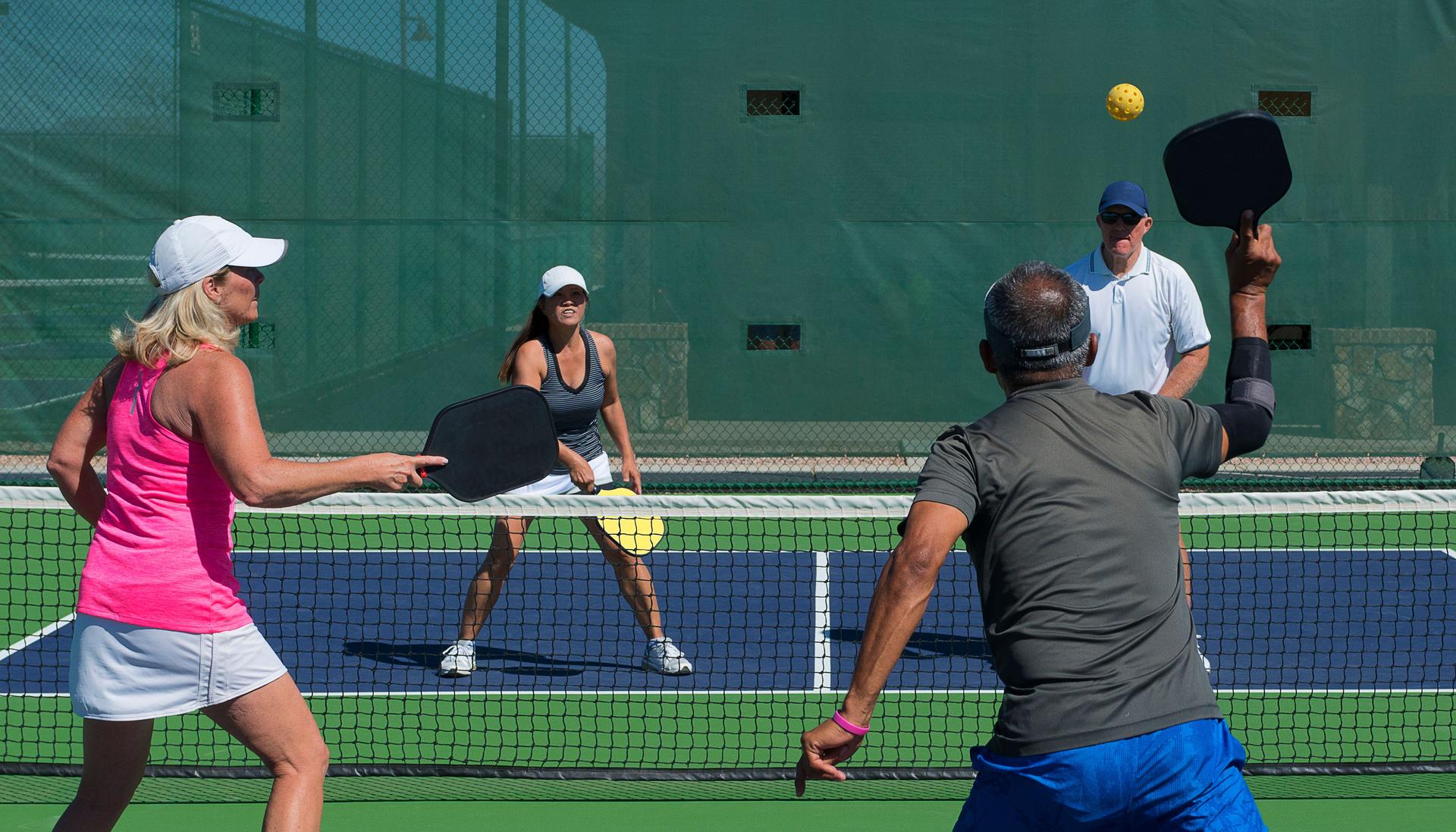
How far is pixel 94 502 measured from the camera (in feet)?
12.0

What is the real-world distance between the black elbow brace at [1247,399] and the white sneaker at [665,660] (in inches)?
133

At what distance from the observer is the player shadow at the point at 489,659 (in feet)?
20.6

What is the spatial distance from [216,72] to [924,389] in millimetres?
5196

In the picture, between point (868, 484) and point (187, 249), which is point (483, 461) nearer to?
point (187, 249)

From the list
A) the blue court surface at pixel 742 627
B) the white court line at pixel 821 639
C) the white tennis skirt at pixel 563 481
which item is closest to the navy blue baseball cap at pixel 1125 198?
the blue court surface at pixel 742 627

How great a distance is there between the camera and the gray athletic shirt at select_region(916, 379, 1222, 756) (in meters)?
2.64

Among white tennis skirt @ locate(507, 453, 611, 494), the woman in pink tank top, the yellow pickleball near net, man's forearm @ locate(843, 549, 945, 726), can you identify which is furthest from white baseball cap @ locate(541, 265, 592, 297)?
man's forearm @ locate(843, 549, 945, 726)

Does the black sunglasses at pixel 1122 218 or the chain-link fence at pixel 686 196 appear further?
the chain-link fence at pixel 686 196

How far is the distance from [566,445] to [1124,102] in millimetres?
5351

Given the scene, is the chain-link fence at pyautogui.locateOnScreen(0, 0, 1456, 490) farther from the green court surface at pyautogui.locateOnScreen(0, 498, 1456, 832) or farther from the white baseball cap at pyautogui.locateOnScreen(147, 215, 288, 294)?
the white baseball cap at pyautogui.locateOnScreen(147, 215, 288, 294)

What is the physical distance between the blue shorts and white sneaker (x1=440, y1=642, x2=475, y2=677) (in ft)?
12.2

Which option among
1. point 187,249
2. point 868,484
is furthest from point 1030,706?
point 868,484

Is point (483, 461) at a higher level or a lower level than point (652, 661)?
higher

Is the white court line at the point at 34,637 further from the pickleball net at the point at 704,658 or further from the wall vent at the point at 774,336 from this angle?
the wall vent at the point at 774,336
